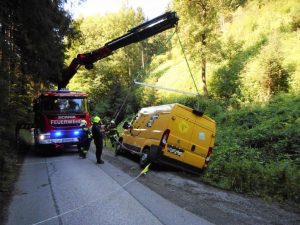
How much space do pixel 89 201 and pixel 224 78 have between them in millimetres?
17276

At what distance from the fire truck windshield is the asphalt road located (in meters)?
5.27

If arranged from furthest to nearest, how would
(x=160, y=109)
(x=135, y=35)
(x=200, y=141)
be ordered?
(x=135, y=35), (x=160, y=109), (x=200, y=141)

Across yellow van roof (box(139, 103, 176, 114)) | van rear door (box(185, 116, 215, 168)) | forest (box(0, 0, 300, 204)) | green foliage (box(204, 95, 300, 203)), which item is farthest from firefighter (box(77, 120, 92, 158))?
green foliage (box(204, 95, 300, 203))

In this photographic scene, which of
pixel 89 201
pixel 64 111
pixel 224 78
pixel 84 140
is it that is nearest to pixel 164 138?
pixel 89 201

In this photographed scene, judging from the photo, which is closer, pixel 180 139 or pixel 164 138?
pixel 164 138

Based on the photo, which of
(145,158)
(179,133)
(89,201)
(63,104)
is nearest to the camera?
(89,201)

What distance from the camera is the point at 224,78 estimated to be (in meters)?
22.2

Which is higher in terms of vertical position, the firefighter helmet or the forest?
the forest

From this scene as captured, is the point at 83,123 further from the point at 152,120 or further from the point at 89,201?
the point at 89,201

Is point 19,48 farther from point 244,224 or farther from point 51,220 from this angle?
point 244,224

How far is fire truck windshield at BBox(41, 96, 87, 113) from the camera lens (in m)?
15.2

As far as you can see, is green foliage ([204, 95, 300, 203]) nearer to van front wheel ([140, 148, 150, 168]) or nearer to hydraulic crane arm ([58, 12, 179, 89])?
van front wheel ([140, 148, 150, 168])

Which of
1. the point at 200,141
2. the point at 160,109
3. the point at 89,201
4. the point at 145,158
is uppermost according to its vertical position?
the point at 160,109

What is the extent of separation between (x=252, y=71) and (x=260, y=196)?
463 inches
